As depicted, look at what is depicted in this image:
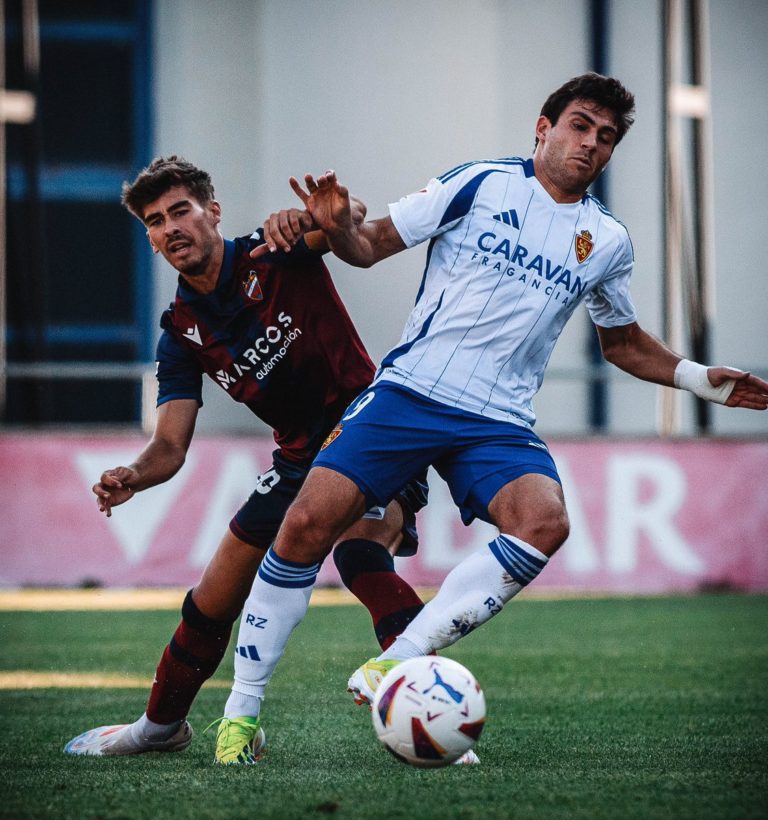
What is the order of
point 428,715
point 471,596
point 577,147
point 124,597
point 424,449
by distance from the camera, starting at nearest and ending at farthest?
1. point 428,715
2. point 471,596
3. point 424,449
4. point 577,147
5. point 124,597

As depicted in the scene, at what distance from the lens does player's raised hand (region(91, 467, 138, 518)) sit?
434cm

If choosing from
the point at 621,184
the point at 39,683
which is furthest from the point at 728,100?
the point at 39,683

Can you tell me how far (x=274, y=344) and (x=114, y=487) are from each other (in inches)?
27.3

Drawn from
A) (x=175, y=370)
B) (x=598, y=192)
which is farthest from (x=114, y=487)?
(x=598, y=192)

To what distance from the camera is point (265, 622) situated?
4.22 m

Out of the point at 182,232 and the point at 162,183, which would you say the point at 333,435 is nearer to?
the point at 182,232

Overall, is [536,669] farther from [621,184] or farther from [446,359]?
[621,184]

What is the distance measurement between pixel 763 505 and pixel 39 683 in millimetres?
6876

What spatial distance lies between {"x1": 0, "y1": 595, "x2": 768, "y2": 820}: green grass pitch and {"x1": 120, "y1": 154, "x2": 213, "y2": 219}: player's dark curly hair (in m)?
1.80

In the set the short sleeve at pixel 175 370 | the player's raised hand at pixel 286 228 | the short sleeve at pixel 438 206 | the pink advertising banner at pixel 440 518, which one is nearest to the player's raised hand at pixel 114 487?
the short sleeve at pixel 175 370

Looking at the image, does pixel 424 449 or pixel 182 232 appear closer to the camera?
pixel 424 449

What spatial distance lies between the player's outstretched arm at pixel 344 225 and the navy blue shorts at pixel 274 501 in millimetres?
746

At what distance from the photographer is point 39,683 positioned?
599cm

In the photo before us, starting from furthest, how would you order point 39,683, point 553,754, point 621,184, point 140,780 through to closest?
point 621,184
point 39,683
point 553,754
point 140,780
